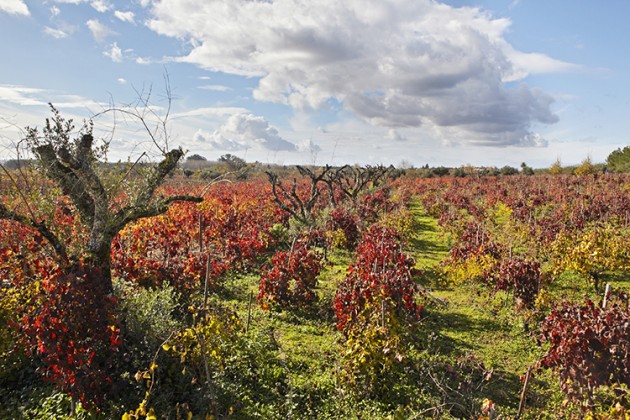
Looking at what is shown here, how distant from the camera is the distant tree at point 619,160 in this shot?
42938 mm

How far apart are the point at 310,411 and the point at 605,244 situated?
912 centimetres

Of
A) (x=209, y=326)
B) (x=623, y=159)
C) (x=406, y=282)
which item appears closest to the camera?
(x=209, y=326)

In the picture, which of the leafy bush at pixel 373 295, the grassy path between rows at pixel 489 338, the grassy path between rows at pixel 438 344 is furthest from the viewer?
the leafy bush at pixel 373 295

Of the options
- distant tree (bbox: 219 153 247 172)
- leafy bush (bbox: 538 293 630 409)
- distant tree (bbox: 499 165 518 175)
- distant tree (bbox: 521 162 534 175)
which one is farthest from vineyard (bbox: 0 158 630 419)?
distant tree (bbox: 499 165 518 175)

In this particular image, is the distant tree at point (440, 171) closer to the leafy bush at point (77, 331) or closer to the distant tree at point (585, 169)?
the distant tree at point (585, 169)

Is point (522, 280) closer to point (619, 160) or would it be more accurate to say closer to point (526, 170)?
point (619, 160)

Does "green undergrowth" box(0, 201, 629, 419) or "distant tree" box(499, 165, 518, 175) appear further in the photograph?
"distant tree" box(499, 165, 518, 175)

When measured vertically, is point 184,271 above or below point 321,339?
above

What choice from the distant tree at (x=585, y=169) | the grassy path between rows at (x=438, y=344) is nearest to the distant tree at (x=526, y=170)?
the distant tree at (x=585, y=169)

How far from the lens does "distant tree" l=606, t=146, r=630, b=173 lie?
4294 cm

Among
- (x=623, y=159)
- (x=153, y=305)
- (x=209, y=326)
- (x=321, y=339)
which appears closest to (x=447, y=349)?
(x=321, y=339)

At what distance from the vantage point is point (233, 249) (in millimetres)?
12086

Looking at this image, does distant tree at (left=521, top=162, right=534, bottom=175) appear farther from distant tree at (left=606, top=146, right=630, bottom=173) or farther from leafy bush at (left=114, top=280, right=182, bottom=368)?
leafy bush at (left=114, top=280, right=182, bottom=368)

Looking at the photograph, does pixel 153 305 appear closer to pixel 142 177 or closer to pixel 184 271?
pixel 184 271
